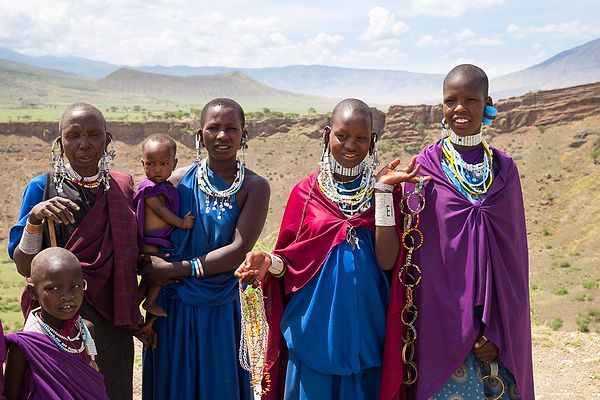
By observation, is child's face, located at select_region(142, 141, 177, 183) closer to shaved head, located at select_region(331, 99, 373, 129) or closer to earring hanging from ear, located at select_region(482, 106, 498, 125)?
shaved head, located at select_region(331, 99, 373, 129)

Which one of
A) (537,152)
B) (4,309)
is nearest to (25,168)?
(4,309)

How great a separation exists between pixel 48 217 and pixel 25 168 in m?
34.7

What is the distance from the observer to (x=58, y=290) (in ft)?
9.68

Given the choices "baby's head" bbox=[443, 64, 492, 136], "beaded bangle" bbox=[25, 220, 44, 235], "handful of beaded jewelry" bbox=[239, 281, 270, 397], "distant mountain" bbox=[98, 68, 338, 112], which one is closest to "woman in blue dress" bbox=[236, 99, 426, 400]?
"handful of beaded jewelry" bbox=[239, 281, 270, 397]

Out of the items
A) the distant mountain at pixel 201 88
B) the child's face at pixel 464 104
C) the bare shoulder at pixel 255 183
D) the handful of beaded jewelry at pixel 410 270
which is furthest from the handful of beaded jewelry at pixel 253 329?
the distant mountain at pixel 201 88

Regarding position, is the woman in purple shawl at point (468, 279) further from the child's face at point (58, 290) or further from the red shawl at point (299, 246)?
the child's face at point (58, 290)

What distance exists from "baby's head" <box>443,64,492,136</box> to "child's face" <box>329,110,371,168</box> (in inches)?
17.4

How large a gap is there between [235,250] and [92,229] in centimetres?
76

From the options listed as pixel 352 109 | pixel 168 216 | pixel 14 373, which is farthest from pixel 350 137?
pixel 14 373

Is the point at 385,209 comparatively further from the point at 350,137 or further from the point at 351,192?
the point at 350,137

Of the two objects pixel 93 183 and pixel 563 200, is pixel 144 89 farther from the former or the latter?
pixel 93 183

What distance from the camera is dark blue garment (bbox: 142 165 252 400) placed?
368 cm

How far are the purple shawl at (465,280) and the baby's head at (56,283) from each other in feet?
5.52

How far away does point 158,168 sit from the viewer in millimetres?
3791
